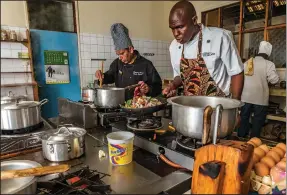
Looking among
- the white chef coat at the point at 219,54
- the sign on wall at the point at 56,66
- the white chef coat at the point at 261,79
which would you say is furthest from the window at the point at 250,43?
the sign on wall at the point at 56,66

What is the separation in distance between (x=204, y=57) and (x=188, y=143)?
0.70 meters

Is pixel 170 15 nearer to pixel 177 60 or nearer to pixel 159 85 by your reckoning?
pixel 177 60

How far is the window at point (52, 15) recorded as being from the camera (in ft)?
2.03

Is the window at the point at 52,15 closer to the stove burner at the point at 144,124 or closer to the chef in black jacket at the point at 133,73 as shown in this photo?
the stove burner at the point at 144,124

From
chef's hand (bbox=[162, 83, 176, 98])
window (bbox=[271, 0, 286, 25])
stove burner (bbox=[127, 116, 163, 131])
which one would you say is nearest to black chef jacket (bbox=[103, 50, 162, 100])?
chef's hand (bbox=[162, 83, 176, 98])

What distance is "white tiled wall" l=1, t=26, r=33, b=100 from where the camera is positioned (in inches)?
21.6

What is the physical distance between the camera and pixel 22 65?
0.66 m

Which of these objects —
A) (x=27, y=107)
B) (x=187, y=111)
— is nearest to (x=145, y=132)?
(x=187, y=111)

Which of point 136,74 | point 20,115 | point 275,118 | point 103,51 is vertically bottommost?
point 275,118

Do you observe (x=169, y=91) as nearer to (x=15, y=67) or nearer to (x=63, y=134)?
(x=63, y=134)

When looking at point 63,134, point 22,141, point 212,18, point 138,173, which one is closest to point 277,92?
point 212,18

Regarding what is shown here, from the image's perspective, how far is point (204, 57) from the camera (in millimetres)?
1307

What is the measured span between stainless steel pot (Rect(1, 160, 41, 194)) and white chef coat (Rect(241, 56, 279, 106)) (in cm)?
315

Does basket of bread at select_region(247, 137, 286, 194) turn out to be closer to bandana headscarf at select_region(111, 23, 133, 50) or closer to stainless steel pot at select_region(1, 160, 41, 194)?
stainless steel pot at select_region(1, 160, 41, 194)
